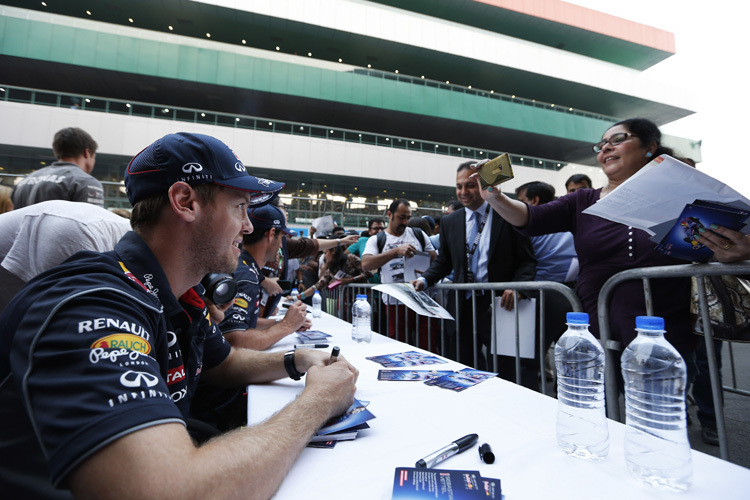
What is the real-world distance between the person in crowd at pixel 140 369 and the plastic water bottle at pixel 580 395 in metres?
0.71

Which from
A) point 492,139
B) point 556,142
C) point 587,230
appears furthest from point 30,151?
point 556,142

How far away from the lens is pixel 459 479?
866 millimetres

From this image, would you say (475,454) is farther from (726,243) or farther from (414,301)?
(414,301)

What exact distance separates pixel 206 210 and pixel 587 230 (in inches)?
86.9

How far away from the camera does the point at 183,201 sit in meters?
1.25

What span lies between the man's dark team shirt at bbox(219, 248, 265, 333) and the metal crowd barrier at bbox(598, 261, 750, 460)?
2169 mm

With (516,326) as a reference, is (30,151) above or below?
above

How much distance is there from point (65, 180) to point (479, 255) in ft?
12.6

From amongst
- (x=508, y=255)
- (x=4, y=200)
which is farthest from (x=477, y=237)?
(x=4, y=200)

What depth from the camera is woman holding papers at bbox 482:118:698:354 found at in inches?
74.7

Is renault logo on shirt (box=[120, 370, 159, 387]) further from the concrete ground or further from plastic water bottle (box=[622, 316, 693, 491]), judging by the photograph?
the concrete ground

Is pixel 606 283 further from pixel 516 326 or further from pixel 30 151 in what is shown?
pixel 30 151

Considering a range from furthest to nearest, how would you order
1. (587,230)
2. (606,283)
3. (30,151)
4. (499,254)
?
1. (30,151)
2. (499,254)
3. (587,230)
4. (606,283)

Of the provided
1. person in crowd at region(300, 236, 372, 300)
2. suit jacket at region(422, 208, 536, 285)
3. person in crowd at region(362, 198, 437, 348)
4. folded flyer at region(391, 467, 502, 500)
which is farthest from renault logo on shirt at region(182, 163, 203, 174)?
person in crowd at region(300, 236, 372, 300)
